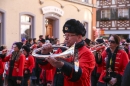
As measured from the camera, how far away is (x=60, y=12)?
62.0ft

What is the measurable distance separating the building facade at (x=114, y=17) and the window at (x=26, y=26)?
2407 centimetres

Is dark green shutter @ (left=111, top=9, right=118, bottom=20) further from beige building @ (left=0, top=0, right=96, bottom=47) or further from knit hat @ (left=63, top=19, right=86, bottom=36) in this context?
knit hat @ (left=63, top=19, right=86, bottom=36)

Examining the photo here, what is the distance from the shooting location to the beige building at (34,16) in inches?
580

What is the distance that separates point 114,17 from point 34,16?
25611 mm

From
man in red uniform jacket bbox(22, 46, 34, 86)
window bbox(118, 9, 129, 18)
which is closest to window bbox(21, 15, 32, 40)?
man in red uniform jacket bbox(22, 46, 34, 86)

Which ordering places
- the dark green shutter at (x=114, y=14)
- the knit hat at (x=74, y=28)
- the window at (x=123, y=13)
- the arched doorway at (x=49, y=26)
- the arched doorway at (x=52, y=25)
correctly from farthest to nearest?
the dark green shutter at (x=114, y=14)
the window at (x=123, y=13)
the arched doorway at (x=49, y=26)
the arched doorway at (x=52, y=25)
the knit hat at (x=74, y=28)

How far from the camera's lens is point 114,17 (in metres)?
40.5

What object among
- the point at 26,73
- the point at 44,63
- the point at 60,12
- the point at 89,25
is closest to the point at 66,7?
the point at 60,12

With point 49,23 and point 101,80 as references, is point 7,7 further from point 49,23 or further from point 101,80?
point 101,80

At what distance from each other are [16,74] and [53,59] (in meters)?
5.32

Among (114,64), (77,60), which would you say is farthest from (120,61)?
(77,60)

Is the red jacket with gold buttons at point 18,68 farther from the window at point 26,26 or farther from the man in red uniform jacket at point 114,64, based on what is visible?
the window at point 26,26

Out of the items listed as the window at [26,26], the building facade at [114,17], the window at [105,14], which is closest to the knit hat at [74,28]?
the window at [26,26]

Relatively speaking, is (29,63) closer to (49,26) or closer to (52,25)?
(49,26)
